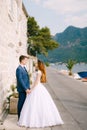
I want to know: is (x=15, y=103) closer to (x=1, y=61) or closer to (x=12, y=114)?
(x=12, y=114)

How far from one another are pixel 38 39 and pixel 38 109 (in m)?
66.9

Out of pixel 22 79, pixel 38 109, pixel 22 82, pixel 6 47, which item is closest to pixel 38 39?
pixel 6 47

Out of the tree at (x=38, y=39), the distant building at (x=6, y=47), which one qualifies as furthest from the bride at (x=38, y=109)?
the tree at (x=38, y=39)

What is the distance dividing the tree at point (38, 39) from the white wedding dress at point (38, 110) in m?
61.6

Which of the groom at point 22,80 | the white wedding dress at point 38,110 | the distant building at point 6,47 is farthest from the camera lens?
the distant building at point 6,47

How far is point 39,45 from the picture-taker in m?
74.9

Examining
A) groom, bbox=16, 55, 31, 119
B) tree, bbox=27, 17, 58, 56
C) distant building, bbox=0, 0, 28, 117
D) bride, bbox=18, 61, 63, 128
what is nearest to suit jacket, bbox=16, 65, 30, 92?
groom, bbox=16, 55, 31, 119

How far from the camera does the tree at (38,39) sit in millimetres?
74062

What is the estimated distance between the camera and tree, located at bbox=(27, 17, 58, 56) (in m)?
74.1

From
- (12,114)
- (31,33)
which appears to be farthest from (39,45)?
(12,114)

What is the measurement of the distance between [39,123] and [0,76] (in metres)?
2.08

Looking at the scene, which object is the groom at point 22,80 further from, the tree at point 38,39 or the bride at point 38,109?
the tree at point 38,39

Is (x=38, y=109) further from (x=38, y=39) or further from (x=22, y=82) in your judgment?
(x=38, y=39)

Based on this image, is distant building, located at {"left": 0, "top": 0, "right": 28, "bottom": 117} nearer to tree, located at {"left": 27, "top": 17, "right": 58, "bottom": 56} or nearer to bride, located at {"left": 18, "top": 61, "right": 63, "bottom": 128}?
bride, located at {"left": 18, "top": 61, "right": 63, "bottom": 128}
